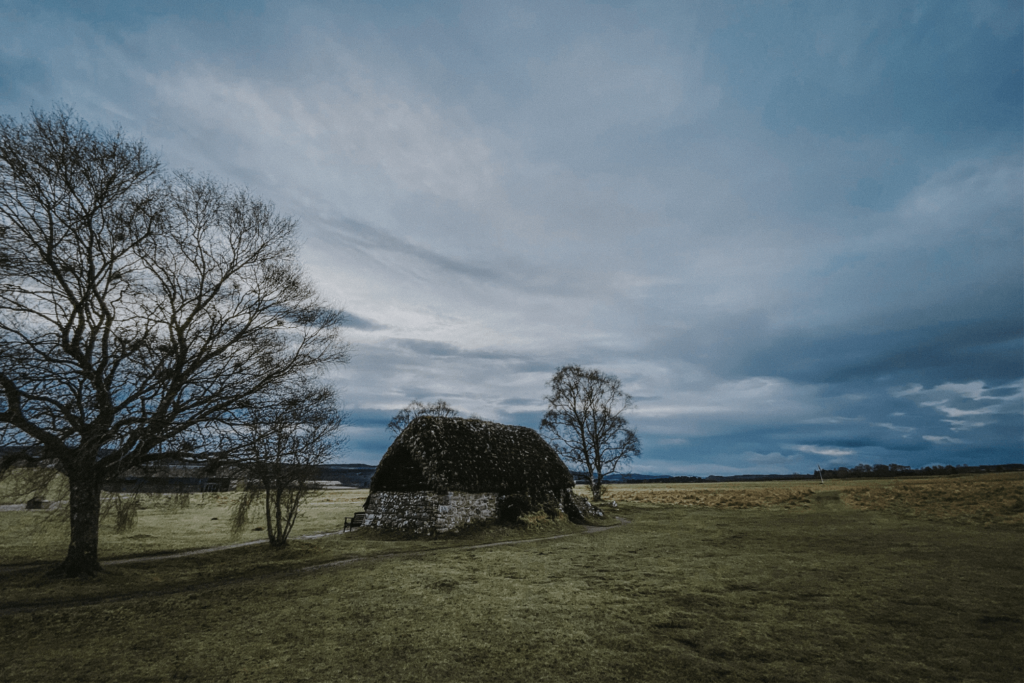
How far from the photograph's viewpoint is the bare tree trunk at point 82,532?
11.8m

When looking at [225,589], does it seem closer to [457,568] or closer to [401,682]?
[457,568]

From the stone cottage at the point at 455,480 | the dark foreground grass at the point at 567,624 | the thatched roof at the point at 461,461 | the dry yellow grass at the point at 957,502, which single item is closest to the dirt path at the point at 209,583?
the dark foreground grass at the point at 567,624

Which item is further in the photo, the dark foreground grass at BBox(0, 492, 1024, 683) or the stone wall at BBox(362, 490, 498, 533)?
the stone wall at BBox(362, 490, 498, 533)

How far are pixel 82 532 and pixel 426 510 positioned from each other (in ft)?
42.7

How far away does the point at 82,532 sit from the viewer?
11992mm

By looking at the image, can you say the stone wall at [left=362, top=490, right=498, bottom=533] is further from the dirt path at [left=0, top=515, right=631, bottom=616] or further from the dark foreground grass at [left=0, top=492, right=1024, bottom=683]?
the dark foreground grass at [left=0, top=492, right=1024, bottom=683]

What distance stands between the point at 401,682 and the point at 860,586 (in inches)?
485

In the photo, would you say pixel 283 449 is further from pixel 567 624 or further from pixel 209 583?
pixel 567 624

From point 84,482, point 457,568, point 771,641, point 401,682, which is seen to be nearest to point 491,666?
point 401,682

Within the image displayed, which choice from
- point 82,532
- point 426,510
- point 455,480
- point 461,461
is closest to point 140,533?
point 82,532

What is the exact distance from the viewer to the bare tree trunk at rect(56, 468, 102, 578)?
11773 mm

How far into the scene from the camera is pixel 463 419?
90.9ft

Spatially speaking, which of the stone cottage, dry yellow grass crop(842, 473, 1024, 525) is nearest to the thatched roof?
the stone cottage

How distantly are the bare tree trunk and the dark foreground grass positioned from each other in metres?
3.45
